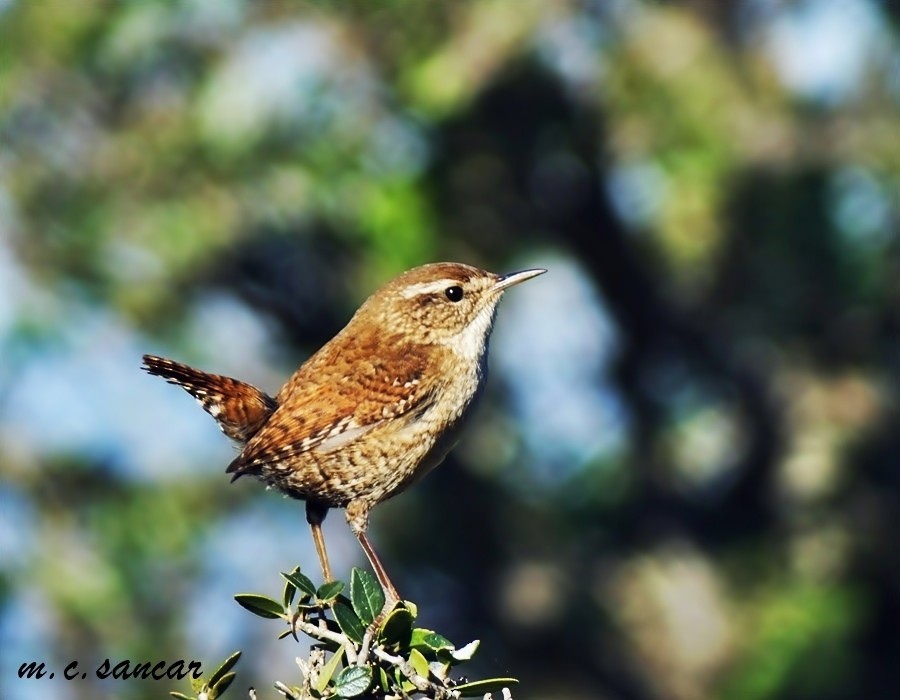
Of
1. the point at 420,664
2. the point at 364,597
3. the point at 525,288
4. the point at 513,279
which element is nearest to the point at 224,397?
the point at 513,279

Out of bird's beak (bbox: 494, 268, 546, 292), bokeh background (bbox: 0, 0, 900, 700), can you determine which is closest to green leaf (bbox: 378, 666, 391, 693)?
bird's beak (bbox: 494, 268, 546, 292)

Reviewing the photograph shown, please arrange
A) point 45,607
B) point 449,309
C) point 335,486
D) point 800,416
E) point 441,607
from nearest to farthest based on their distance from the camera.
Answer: point 335,486 → point 449,309 → point 45,607 → point 441,607 → point 800,416

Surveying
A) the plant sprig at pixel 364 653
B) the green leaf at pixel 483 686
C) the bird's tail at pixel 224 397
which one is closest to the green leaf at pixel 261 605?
the plant sprig at pixel 364 653

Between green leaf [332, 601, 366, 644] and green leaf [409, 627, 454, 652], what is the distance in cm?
8

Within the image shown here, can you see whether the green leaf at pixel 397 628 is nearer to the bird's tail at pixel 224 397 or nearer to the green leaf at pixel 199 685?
the green leaf at pixel 199 685

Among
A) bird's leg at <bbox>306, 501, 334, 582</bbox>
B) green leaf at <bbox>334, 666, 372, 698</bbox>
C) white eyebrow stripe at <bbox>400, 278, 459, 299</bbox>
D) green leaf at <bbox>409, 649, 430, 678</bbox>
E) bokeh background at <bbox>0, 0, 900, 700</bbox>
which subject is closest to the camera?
green leaf at <bbox>334, 666, 372, 698</bbox>

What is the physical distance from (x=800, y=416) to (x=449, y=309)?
20.7 ft

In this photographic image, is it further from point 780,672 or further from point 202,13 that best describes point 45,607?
point 780,672

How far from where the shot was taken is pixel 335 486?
287cm

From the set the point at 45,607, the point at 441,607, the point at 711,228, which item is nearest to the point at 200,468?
the point at 45,607

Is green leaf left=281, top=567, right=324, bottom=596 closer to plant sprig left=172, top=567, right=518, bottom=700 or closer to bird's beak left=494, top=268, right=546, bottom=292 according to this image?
plant sprig left=172, top=567, right=518, bottom=700

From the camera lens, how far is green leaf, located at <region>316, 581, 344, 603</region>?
215cm

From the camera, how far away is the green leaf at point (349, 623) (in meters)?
2.06

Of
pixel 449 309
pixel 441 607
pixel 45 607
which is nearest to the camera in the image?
pixel 449 309
